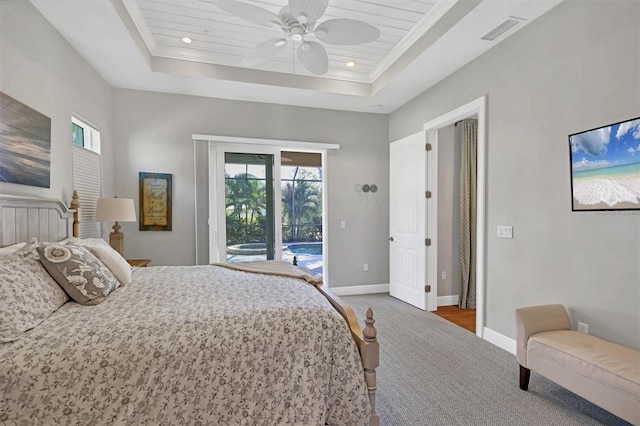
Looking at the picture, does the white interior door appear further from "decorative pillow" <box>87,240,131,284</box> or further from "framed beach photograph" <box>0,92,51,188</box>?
"framed beach photograph" <box>0,92,51,188</box>

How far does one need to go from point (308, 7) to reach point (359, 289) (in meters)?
3.98

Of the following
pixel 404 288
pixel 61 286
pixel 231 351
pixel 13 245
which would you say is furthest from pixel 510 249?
pixel 13 245

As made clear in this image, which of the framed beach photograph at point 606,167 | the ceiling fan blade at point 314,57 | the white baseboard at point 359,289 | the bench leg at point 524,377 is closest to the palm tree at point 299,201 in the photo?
the white baseboard at point 359,289

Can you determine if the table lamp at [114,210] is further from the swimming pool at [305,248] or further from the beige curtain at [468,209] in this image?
the swimming pool at [305,248]

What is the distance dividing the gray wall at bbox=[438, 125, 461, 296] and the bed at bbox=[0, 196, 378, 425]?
3043 millimetres

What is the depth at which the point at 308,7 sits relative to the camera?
194cm

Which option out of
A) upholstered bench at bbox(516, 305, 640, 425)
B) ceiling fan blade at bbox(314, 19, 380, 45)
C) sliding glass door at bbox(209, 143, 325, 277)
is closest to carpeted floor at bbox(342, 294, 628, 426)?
upholstered bench at bbox(516, 305, 640, 425)

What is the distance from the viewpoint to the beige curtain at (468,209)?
4262mm

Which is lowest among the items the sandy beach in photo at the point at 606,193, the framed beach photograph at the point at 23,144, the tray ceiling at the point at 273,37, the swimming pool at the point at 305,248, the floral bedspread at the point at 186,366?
the swimming pool at the point at 305,248

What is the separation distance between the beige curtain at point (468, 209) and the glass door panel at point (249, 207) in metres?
2.73

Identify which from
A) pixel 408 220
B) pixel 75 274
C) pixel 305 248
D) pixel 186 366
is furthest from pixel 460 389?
pixel 305 248

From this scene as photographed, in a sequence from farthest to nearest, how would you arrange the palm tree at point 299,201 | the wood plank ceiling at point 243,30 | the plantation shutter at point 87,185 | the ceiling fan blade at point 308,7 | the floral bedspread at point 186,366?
the palm tree at point 299,201
the plantation shutter at point 87,185
the wood plank ceiling at point 243,30
the ceiling fan blade at point 308,7
the floral bedspread at point 186,366

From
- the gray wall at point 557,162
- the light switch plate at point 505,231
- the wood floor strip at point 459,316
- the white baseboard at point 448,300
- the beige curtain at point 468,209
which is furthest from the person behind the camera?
the white baseboard at point 448,300

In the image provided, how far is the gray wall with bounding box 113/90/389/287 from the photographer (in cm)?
400
